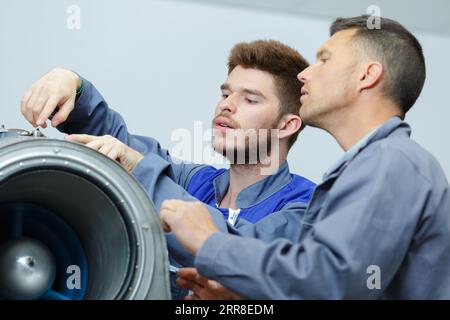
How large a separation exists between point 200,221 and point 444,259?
1.14 ft

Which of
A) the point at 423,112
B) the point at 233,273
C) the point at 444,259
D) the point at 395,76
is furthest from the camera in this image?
the point at 423,112

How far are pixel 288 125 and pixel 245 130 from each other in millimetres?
164

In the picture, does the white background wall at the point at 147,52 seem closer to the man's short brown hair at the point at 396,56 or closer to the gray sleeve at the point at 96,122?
the gray sleeve at the point at 96,122

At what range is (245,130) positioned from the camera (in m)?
1.56

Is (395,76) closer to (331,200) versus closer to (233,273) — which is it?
(331,200)

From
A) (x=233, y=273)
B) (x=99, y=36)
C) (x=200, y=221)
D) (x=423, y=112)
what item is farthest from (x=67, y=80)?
(x=423, y=112)

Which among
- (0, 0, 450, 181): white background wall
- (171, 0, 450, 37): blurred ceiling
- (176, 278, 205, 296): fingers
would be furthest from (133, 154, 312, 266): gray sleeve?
(171, 0, 450, 37): blurred ceiling

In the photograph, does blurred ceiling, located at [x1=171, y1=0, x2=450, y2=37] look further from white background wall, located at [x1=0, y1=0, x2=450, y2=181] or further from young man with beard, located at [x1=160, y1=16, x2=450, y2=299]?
young man with beard, located at [x1=160, y1=16, x2=450, y2=299]

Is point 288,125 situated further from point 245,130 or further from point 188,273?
point 188,273

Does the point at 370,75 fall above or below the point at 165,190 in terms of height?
A: above

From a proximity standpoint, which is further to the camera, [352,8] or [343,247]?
[352,8]

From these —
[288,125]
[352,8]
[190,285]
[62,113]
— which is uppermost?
[352,8]

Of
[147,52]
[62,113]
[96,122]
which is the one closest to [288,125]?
[96,122]

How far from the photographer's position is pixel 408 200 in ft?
2.79
